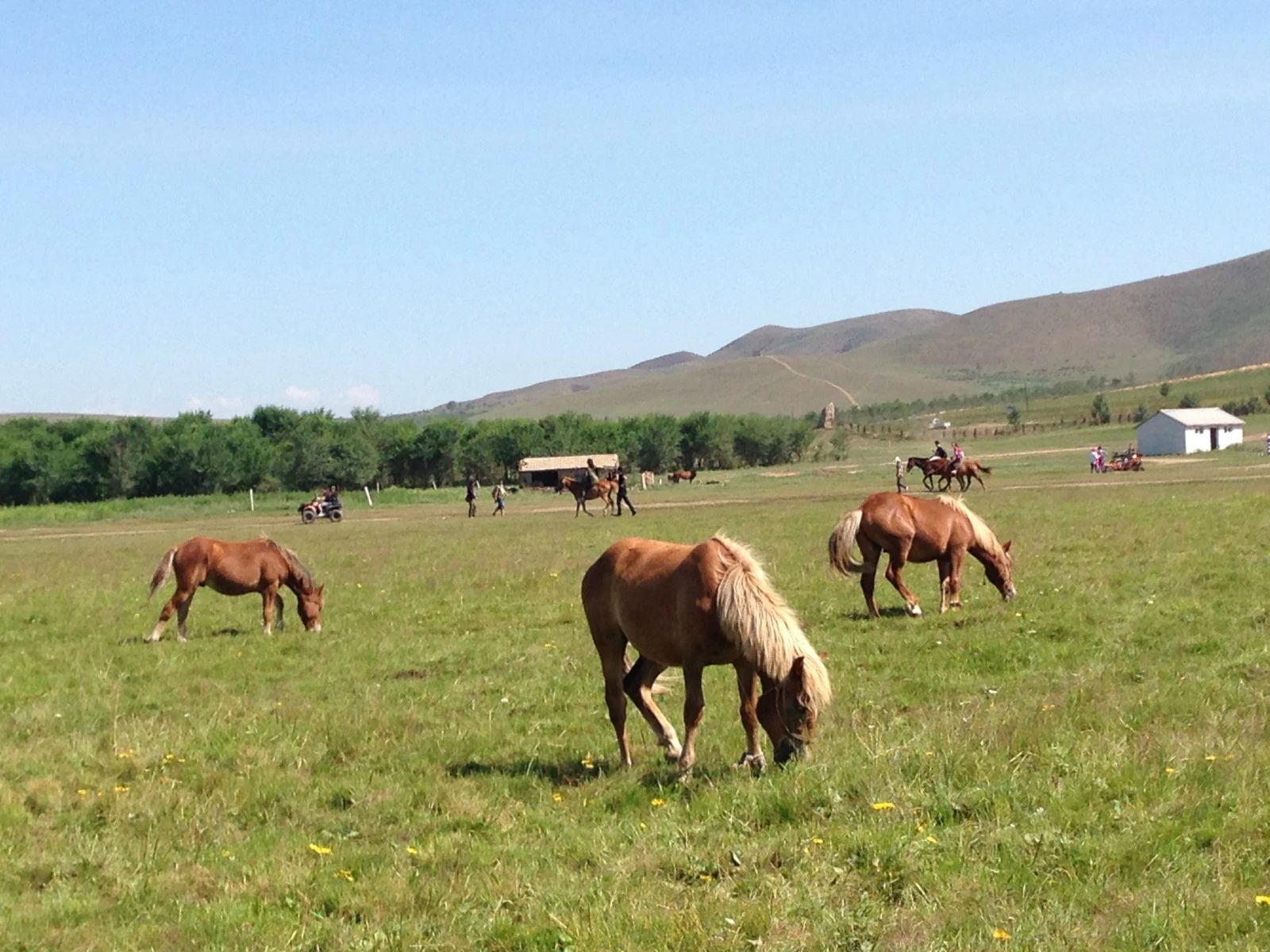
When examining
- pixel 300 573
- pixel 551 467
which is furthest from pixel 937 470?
pixel 551 467

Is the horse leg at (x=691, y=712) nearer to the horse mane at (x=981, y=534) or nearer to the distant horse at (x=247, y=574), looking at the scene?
the horse mane at (x=981, y=534)

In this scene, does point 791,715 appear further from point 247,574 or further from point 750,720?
point 247,574

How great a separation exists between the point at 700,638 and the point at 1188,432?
3469 inches

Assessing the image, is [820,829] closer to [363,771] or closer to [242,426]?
[363,771]

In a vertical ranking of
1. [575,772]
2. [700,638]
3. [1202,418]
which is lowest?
[575,772]

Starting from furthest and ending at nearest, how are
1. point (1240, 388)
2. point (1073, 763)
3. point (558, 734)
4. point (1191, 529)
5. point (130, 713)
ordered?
point (1240, 388), point (1191, 529), point (130, 713), point (558, 734), point (1073, 763)

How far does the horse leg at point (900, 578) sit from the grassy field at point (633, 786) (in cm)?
47

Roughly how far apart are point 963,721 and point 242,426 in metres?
98.9

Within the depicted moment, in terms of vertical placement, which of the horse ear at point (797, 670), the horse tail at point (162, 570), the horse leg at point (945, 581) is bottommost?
the horse leg at point (945, 581)

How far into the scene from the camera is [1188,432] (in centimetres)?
8762

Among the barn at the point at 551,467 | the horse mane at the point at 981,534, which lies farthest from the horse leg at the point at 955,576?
the barn at the point at 551,467

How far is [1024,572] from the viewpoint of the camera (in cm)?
1816

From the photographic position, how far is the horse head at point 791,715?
7.86m

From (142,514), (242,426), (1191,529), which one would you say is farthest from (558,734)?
(242,426)
